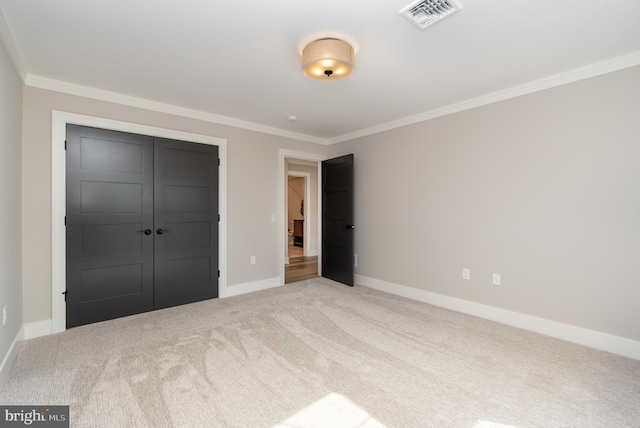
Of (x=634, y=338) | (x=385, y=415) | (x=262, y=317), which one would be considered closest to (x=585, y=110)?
(x=634, y=338)

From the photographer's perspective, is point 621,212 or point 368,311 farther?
point 368,311

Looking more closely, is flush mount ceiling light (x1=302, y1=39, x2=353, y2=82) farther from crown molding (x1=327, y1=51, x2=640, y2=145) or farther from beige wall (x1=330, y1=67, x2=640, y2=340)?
beige wall (x1=330, y1=67, x2=640, y2=340)

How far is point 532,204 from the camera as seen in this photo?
2955 mm

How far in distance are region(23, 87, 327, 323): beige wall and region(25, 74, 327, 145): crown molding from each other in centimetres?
5

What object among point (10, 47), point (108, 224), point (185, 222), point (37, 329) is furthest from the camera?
point (185, 222)

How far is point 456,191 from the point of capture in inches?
140

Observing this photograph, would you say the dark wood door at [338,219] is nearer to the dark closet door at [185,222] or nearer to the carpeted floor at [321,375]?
the carpeted floor at [321,375]

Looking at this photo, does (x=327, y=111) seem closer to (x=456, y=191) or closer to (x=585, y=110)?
(x=456, y=191)

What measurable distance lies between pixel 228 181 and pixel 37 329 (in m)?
2.52

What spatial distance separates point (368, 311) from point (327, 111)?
260 centimetres

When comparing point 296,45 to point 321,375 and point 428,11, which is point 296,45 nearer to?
point 428,11

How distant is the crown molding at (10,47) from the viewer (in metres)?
→ 1.96

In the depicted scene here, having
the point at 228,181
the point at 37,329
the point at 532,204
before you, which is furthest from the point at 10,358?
the point at 532,204

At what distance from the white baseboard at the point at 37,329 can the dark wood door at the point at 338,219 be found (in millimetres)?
3624
